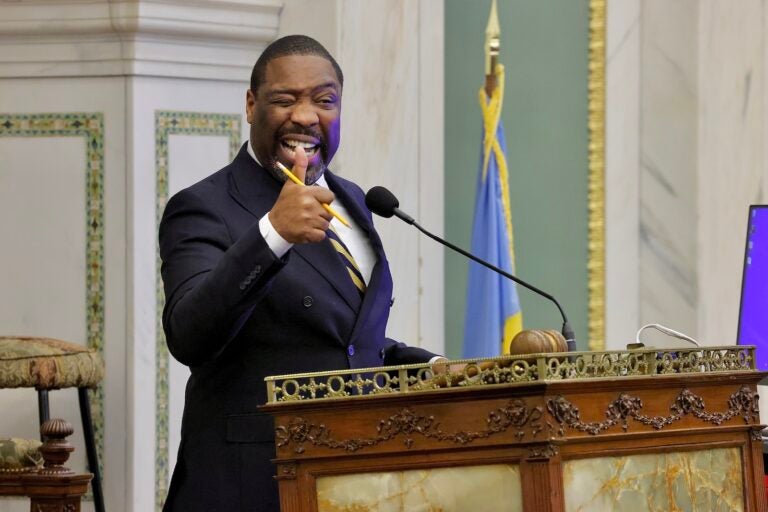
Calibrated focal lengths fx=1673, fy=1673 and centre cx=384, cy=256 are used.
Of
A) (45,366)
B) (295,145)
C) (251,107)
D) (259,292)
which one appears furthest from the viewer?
(45,366)

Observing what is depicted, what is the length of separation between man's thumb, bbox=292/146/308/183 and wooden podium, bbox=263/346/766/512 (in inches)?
22.0

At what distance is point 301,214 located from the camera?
283cm

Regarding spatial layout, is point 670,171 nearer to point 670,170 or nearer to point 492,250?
point 670,170

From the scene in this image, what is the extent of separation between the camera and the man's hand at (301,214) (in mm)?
2824

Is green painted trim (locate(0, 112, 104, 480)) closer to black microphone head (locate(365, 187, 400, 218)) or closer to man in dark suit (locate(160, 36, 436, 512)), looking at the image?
man in dark suit (locate(160, 36, 436, 512))

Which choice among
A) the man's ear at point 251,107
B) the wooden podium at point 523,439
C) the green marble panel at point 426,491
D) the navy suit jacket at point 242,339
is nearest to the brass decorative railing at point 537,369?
the wooden podium at point 523,439

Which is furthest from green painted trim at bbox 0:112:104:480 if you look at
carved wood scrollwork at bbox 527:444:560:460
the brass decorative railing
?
carved wood scrollwork at bbox 527:444:560:460

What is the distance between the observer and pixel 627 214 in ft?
23.7

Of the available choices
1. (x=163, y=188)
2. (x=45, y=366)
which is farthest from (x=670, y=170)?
(x=45, y=366)

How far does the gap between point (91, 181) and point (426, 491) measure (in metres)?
4.02

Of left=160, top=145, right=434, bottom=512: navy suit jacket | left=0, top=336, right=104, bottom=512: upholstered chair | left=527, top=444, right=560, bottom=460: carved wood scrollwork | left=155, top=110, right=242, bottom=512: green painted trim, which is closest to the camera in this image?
left=527, top=444, right=560, bottom=460: carved wood scrollwork

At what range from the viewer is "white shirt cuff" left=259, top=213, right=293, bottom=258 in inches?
114

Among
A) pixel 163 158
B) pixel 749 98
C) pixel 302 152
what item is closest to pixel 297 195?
pixel 302 152

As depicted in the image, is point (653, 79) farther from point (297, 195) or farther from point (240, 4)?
point (297, 195)
